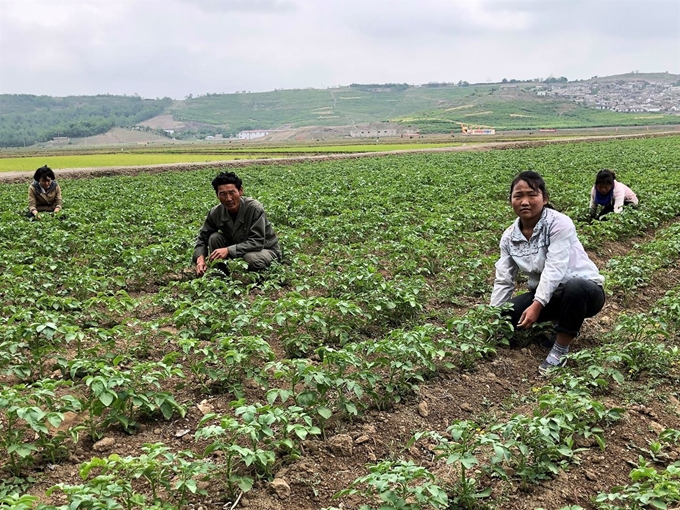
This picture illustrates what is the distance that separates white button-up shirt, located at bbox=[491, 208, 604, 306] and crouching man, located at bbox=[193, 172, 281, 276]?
11.6 feet

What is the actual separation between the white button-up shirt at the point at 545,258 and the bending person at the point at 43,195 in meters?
10.1

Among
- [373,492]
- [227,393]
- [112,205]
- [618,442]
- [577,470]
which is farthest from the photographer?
[112,205]

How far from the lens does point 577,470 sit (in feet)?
10.8

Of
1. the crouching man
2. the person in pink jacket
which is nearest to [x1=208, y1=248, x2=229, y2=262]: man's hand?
the crouching man

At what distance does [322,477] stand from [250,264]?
449 cm

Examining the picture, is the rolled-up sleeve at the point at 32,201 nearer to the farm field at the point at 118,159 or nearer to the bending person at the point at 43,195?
the bending person at the point at 43,195

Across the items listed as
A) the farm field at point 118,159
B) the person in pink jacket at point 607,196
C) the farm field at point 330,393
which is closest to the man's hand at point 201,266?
the farm field at point 330,393

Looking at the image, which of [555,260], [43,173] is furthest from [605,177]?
[43,173]

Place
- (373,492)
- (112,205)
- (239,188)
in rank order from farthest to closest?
(112,205), (239,188), (373,492)

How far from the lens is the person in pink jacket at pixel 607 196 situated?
31.9 feet

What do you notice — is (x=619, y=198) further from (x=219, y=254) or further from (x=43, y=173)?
(x=43, y=173)

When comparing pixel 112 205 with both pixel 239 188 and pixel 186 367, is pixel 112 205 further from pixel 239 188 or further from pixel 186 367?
Result: pixel 186 367

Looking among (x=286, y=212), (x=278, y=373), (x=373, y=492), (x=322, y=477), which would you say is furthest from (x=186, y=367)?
(x=286, y=212)

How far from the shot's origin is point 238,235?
7.64 m
